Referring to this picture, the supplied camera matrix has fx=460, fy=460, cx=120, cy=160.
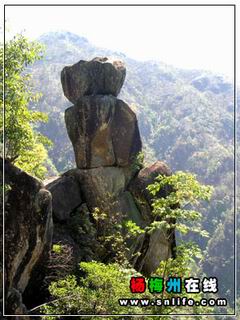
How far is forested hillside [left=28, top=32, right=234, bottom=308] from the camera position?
2911 inches

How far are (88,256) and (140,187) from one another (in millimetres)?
3471

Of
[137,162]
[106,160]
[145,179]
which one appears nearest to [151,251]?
[145,179]

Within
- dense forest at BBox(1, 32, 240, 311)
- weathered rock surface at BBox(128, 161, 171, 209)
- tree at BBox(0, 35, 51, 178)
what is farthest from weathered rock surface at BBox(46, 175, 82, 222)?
dense forest at BBox(1, 32, 240, 311)

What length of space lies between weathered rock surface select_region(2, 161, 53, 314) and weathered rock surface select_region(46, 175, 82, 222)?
10.2 feet

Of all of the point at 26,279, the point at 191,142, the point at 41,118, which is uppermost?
the point at 191,142

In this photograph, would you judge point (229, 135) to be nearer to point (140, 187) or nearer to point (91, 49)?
point (91, 49)

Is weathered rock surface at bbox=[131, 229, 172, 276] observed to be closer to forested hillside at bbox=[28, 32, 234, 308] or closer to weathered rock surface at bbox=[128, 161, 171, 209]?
weathered rock surface at bbox=[128, 161, 171, 209]

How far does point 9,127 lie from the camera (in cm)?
902

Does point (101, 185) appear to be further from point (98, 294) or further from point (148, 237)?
point (98, 294)

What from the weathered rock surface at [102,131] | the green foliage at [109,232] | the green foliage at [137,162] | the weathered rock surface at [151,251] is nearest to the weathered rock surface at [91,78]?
the weathered rock surface at [102,131]

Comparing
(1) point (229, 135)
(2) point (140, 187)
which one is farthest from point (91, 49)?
(2) point (140, 187)

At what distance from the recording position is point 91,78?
1552 cm

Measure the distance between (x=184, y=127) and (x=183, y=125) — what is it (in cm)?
64

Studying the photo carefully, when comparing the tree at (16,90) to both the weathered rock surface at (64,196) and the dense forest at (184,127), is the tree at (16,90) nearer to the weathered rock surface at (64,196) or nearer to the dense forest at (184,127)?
the weathered rock surface at (64,196)
